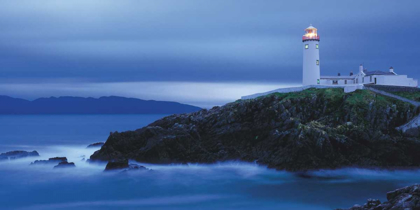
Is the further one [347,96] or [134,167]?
[347,96]

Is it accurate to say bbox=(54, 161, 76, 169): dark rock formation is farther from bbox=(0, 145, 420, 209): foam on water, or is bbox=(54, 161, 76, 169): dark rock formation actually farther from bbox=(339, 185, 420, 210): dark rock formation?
bbox=(339, 185, 420, 210): dark rock formation

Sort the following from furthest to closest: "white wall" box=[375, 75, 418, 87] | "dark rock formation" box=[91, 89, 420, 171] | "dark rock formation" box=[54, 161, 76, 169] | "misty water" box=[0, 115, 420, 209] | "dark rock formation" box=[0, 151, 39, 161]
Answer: "white wall" box=[375, 75, 418, 87], "dark rock formation" box=[0, 151, 39, 161], "dark rock formation" box=[54, 161, 76, 169], "dark rock formation" box=[91, 89, 420, 171], "misty water" box=[0, 115, 420, 209]

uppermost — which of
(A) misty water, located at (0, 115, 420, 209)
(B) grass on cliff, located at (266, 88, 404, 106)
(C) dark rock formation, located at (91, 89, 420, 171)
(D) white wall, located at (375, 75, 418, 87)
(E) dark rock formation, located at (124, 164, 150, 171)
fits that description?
(D) white wall, located at (375, 75, 418, 87)

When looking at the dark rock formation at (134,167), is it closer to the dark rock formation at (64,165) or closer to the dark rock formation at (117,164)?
the dark rock formation at (117,164)

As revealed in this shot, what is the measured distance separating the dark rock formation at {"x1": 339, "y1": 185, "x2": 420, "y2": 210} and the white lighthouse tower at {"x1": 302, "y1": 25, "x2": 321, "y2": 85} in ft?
101

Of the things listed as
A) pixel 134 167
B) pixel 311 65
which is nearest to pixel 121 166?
pixel 134 167

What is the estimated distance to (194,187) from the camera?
3003 cm

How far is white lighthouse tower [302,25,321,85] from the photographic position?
160 ft

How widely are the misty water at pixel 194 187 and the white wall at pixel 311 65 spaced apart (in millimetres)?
19177

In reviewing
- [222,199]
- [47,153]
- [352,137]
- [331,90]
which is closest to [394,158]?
[352,137]

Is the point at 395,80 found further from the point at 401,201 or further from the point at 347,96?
the point at 401,201

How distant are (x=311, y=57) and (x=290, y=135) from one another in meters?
19.0

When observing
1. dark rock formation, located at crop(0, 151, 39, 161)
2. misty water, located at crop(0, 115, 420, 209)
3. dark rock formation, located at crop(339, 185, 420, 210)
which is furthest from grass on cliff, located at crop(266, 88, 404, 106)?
dark rock formation, located at crop(0, 151, 39, 161)

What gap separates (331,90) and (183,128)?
14918mm
